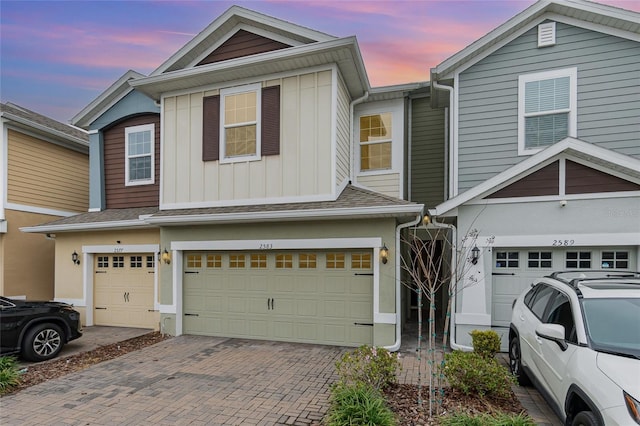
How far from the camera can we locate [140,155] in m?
10.3

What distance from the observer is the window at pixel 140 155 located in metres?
10.2

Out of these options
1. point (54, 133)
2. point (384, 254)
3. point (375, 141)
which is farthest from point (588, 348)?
point (54, 133)

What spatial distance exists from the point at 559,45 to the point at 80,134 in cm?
1536

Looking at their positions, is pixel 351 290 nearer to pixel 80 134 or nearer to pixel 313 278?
pixel 313 278

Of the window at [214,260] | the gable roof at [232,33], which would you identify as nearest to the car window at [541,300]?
the gable roof at [232,33]

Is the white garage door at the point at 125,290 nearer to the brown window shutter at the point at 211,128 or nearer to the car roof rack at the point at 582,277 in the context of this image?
the brown window shutter at the point at 211,128

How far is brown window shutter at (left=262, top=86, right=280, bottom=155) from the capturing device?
8008 millimetres

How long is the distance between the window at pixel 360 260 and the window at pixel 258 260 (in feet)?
6.79

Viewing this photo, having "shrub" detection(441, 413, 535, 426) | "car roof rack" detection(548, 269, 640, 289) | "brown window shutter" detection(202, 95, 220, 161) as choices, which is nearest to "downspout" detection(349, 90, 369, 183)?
"brown window shutter" detection(202, 95, 220, 161)

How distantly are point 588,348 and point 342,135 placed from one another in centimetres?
623

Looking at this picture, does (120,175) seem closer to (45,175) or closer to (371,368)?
A: (45,175)

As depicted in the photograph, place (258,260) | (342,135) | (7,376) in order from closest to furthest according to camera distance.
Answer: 1. (7,376)
2. (258,260)
3. (342,135)

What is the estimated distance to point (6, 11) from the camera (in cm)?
797

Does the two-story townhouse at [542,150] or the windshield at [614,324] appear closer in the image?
the windshield at [614,324]
